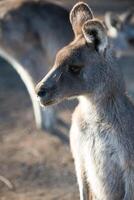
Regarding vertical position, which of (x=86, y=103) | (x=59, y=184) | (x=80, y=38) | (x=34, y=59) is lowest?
(x=59, y=184)

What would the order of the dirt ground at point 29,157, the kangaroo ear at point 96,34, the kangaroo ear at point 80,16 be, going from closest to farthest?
the kangaroo ear at point 96,34, the kangaroo ear at point 80,16, the dirt ground at point 29,157

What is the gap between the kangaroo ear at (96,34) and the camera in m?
3.03

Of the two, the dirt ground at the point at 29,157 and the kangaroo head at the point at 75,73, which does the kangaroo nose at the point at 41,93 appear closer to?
the kangaroo head at the point at 75,73

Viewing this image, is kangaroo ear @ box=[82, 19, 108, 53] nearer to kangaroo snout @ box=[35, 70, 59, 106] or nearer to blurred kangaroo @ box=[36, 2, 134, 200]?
blurred kangaroo @ box=[36, 2, 134, 200]

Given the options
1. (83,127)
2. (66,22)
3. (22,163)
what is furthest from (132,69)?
(83,127)

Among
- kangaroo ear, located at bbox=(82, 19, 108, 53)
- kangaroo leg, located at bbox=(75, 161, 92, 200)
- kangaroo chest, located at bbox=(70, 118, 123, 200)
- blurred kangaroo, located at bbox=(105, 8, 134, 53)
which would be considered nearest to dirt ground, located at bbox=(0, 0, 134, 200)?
blurred kangaroo, located at bbox=(105, 8, 134, 53)

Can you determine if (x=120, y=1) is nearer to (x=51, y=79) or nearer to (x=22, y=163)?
(x=22, y=163)

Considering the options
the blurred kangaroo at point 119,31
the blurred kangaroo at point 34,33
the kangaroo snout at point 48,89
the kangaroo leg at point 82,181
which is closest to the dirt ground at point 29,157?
the blurred kangaroo at point 34,33

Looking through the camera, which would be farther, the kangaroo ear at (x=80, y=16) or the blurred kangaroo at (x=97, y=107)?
the kangaroo ear at (x=80, y=16)

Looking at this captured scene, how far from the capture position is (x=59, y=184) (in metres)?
4.76

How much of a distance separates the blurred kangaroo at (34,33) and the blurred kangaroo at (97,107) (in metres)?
2.15

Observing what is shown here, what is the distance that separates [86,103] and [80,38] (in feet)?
1.17

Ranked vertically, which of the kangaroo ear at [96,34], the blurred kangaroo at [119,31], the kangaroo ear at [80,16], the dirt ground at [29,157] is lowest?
the dirt ground at [29,157]

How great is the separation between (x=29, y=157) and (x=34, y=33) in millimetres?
1167
